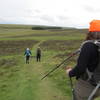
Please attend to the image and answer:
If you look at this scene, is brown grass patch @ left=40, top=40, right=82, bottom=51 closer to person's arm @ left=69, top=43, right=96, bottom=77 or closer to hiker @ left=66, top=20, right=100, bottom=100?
hiker @ left=66, top=20, right=100, bottom=100

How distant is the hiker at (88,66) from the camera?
5.33m

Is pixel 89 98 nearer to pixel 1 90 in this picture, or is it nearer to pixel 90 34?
pixel 90 34

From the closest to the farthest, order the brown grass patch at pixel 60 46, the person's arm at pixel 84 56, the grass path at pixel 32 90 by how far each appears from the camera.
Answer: the person's arm at pixel 84 56 → the grass path at pixel 32 90 → the brown grass patch at pixel 60 46

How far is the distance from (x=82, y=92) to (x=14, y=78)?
15.1m

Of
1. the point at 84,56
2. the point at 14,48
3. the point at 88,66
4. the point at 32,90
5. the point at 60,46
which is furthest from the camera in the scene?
the point at 14,48

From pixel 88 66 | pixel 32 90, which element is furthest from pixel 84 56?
pixel 32 90

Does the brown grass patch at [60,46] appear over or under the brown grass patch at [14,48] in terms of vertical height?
over

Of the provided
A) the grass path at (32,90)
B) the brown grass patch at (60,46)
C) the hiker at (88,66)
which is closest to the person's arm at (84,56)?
the hiker at (88,66)

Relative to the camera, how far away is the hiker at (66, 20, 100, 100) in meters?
5.33

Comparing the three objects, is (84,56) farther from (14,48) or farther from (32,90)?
(14,48)

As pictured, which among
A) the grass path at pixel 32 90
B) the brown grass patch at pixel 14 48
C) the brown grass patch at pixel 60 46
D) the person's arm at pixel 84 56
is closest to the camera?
the person's arm at pixel 84 56

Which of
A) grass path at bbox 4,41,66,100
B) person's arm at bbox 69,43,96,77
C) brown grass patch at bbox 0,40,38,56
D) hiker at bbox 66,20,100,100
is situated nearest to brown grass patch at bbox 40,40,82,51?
brown grass patch at bbox 0,40,38,56

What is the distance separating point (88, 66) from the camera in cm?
554

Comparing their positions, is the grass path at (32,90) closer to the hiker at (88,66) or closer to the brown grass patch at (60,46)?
the hiker at (88,66)
